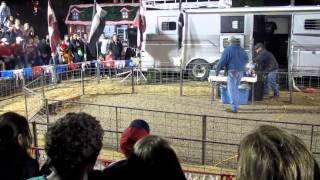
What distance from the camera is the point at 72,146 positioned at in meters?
2.52

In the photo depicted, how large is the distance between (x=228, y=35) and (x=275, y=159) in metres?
14.3

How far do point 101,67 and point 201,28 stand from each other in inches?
144

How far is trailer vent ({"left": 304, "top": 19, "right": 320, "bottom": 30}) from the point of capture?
48.9 ft

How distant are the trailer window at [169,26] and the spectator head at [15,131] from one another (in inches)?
554

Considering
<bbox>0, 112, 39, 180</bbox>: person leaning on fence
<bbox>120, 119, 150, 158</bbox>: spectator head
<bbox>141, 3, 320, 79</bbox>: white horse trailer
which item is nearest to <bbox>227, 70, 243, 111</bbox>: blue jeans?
<bbox>141, 3, 320, 79</bbox>: white horse trailer

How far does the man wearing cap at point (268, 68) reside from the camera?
12633 mm

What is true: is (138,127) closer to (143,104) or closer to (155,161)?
(155,161)

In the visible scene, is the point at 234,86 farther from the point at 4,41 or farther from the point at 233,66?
the point at 4,41

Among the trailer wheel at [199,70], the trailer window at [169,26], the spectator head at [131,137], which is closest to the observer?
the spectator head at [131,137]

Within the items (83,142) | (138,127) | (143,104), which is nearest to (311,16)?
(143,104)

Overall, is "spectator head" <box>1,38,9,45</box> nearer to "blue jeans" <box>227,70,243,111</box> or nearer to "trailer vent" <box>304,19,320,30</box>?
"blue jeans" <box>227,70,243,111</box>

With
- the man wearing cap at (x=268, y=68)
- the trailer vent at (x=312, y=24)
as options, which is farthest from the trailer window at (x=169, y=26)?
the man wearing cap at (x=268, y=68)

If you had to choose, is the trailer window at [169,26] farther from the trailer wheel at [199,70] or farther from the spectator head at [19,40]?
the spectator head at [19,40]

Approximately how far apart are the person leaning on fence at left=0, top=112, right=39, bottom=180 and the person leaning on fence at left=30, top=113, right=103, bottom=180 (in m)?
0.79
